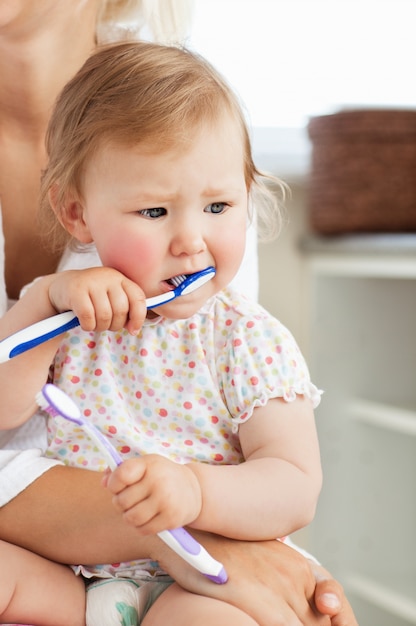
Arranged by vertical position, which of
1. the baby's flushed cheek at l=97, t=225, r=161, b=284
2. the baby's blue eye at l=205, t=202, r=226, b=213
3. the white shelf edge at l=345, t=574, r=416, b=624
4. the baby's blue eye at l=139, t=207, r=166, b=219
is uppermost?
the baby's blue eye at l=139, t=207, r=166, b=219

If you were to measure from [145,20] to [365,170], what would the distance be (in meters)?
0.87

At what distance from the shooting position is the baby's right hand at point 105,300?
825 mm

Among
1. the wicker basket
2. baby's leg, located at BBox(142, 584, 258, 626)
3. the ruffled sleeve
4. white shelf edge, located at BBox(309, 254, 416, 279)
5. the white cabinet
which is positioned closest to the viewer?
baby's leg, located at BBox(142, 584, 258, 626)

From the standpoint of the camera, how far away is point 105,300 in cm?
83

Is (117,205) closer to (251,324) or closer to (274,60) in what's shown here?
(251,324)

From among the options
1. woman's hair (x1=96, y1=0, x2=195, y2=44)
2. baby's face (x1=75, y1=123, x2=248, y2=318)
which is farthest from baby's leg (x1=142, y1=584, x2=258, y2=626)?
woman's hair (x1=96, y1=0, x2=195, y2=44)

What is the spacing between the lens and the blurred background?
205 cm

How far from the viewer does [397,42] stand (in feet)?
7.86

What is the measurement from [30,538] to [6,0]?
1.97 feet

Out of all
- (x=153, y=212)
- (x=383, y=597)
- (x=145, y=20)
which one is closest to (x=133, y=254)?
(x=153, y=212)

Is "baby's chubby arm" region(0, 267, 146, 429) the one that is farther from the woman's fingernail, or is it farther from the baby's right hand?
the woman's fingernail

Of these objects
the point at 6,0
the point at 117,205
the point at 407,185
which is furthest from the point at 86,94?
the point at 407,185

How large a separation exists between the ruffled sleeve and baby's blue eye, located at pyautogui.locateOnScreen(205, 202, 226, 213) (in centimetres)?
13

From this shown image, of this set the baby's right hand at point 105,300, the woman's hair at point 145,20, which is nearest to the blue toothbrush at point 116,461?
the baby's right hand at point 105,300
